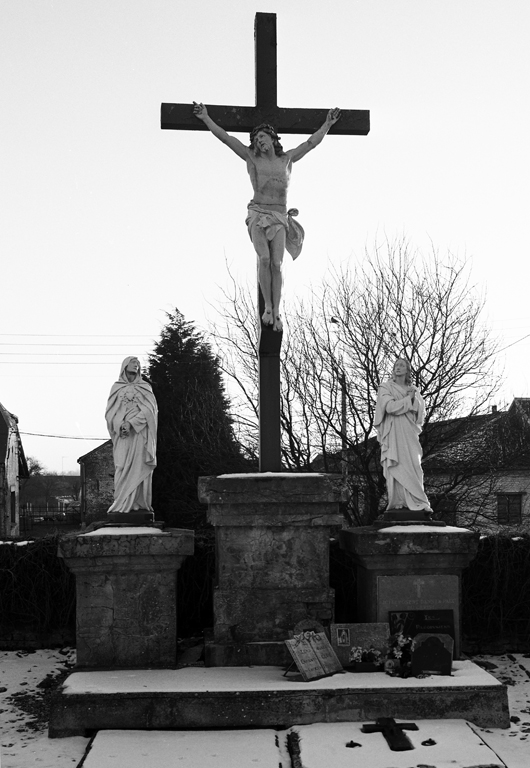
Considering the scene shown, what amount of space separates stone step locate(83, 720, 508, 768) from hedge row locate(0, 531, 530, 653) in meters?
3.12

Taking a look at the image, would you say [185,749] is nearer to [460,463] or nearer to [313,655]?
[313,655]

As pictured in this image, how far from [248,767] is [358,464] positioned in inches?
349

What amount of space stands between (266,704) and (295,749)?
0.55m

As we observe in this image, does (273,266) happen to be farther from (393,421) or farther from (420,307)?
(420,307)

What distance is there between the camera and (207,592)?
29.7 ft

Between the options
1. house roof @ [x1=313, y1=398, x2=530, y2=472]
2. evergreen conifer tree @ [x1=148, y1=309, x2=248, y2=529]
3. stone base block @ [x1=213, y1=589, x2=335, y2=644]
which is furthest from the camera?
evergreen conifer tree @ [x1=148, y1=309, x2=248, y2=529]

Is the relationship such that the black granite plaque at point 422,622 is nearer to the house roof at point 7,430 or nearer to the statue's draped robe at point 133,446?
the statue's draped robe at point 133,446

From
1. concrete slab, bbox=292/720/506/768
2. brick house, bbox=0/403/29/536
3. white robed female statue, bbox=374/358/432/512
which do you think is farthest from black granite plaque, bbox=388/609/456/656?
brick house, bbox=0/403/29/536

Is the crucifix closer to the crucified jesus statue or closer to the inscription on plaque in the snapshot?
the crucified jesus statue

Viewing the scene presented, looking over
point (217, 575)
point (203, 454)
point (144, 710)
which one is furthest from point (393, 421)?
point (203, 454)

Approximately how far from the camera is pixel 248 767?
200 inches

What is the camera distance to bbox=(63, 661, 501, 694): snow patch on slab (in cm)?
605

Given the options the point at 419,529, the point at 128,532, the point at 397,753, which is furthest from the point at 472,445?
the point at 397,753

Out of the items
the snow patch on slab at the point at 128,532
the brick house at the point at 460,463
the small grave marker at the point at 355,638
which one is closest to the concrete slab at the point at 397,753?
the small grave marker at the point at 355,638
